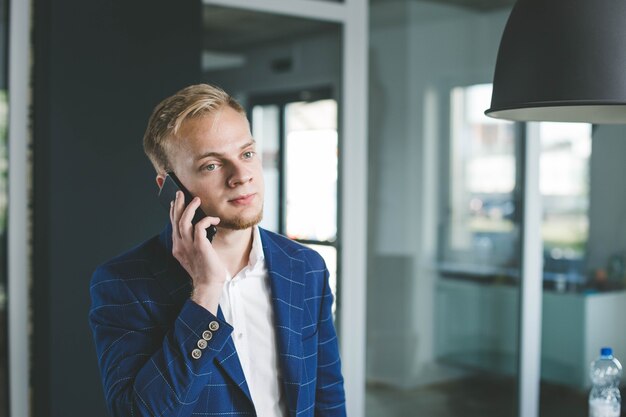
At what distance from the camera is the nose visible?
1.58 metres

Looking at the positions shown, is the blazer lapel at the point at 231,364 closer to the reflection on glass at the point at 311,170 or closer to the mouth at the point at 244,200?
the mouth at the point at 244,200

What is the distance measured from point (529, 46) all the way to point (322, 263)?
29.1 inches

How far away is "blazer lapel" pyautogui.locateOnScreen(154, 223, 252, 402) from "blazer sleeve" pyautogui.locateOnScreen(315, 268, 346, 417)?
0.31m

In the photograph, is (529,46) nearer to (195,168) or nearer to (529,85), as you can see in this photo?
(529,85)

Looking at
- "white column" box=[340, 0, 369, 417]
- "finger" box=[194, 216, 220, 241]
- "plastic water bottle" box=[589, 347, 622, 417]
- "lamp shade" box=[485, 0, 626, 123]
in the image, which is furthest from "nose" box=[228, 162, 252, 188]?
"white column" box=[340, 0, 369, 417]

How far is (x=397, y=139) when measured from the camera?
12.7 ft

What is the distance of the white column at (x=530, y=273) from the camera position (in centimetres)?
405

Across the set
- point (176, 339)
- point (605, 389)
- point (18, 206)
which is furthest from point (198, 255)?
point (18, 206)

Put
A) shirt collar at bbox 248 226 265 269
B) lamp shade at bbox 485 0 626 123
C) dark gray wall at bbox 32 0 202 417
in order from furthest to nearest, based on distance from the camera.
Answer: dark gray wall at bbox 32 0 202 417
shirt collar at bbox 248 226 265 269
lamp shade at bbox 485 0 626 123

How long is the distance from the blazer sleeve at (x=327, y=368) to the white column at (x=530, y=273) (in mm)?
2443

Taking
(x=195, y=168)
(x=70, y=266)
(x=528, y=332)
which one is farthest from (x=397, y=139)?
(x=195, y=168)

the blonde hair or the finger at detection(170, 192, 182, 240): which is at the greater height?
the blonde hair

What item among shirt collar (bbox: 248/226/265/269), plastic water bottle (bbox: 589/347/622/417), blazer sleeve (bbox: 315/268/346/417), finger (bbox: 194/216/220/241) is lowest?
plastic water bottle (bbox: 589/347/622/417)

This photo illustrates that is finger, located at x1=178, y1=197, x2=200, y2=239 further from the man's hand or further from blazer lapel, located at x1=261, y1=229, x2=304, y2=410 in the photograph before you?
blazer lapel, located at x1=261, y1=229, x2=304, y2=410
